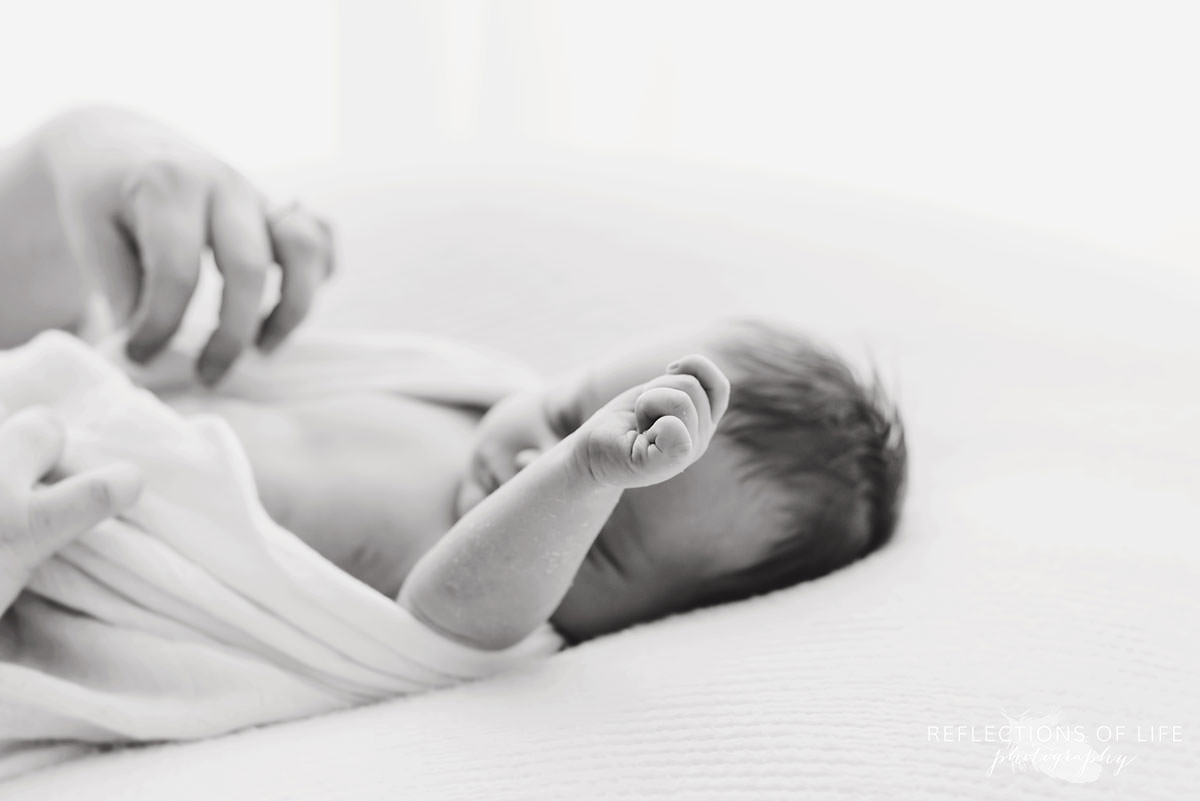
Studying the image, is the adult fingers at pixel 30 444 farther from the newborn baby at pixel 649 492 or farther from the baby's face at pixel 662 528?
the baby's face at pixel 662 528

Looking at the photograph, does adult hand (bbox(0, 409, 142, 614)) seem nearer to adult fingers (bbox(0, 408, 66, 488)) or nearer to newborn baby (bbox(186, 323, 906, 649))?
adult fingers (bbox(0, 408, 66, 488))

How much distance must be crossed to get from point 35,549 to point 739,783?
16.9 inches

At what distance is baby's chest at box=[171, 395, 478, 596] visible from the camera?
2.81 feet

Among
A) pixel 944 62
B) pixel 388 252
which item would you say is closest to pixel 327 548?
pixel 388 252

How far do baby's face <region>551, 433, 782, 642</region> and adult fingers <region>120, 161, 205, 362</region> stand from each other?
1.17 ft

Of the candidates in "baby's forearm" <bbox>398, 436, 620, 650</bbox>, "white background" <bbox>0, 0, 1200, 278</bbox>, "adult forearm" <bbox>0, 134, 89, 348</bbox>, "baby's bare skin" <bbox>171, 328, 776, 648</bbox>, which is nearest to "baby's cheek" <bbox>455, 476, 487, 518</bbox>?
"baby's bare skin" <bbox>171, 328, 776, 648</bbox>

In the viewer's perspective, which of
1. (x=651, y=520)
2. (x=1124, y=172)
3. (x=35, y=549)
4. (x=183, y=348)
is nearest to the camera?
(x=35, y=549)

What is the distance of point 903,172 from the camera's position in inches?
86.6

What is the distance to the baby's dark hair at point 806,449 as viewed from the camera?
0.83 metres

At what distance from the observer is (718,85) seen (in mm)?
2365

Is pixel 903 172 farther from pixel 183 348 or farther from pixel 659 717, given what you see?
pixel 659 717

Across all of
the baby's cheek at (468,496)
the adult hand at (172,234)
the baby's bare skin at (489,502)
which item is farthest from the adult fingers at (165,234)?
the baby's cheek at (468,496)

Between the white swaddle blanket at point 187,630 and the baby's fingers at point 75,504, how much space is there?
40mm

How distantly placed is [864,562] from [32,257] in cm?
76
